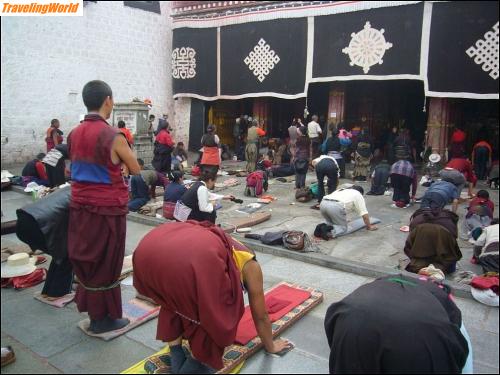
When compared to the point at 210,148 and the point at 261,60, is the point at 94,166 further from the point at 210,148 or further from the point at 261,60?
the point at 261,60

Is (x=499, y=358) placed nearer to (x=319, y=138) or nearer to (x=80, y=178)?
(x=80, y=178)

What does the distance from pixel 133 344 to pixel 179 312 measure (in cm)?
94

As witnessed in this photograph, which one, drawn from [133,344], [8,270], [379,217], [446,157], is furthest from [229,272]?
[446,157]

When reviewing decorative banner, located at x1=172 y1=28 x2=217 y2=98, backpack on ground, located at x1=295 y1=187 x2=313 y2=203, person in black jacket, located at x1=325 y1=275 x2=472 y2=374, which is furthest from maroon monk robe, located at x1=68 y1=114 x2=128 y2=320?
decorative banner, located at x1=172 y1=28 x2=217 y2=98

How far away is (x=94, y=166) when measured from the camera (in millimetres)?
3357

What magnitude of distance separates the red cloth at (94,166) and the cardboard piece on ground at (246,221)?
11.4ft

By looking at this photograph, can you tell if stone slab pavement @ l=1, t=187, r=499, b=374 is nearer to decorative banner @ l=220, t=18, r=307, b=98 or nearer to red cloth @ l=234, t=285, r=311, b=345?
red cloth @ l=234, t=285, r=311, b=345

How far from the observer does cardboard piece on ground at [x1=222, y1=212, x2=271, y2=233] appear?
→ 6.97 metres

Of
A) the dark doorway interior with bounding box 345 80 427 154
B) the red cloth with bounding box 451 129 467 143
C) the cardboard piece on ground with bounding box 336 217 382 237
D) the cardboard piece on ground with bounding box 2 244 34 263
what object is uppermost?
the dark doorway interior with bounding box 345 80 427 154

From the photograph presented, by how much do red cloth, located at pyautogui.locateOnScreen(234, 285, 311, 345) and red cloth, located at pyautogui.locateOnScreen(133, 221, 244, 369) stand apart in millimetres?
609

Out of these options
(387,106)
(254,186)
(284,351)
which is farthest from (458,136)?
(284,351)

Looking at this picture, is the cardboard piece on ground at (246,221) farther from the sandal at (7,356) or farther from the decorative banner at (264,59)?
the decorative banner at (264,59)

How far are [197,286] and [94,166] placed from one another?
1.38m

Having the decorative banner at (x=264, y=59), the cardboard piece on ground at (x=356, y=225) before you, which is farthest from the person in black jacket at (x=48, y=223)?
the decorative banner at (x=264, y=59)
